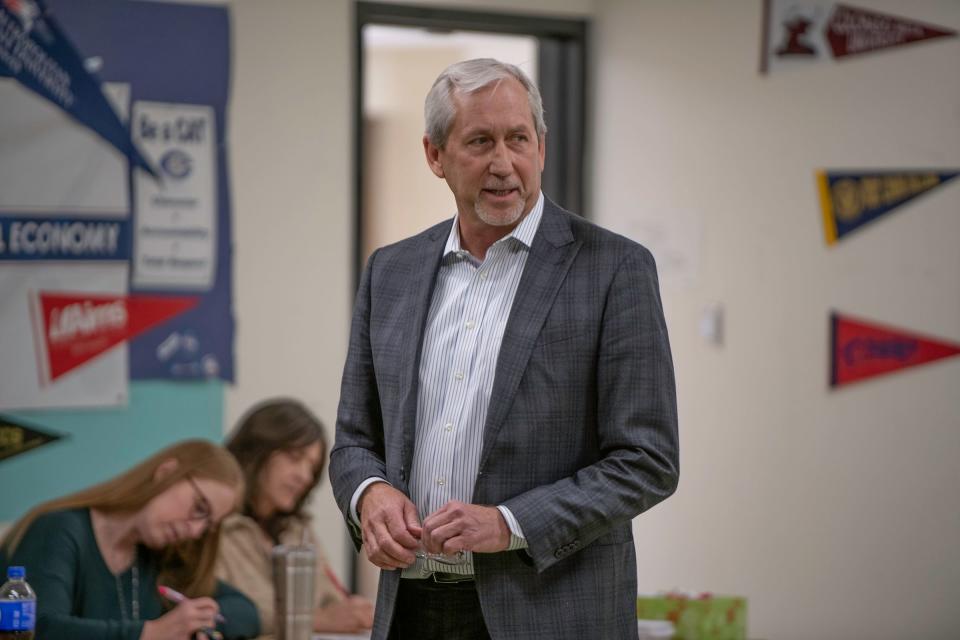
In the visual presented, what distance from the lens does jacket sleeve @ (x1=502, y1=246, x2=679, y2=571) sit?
4.77 feet

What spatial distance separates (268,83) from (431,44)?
95.5 inches

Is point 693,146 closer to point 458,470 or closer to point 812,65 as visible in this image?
point 812,65

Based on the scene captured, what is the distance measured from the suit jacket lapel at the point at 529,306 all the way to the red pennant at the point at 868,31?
6.80ft

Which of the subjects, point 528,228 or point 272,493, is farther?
point 272,493

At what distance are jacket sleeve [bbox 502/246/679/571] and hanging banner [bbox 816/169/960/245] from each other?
2024 mm

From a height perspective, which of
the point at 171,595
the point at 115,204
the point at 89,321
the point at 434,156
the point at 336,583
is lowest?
the point at 336,583

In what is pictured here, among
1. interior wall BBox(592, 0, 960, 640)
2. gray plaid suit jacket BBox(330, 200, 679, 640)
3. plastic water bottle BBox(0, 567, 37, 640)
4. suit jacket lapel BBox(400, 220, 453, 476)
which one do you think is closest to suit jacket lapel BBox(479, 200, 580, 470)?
gray plaid suit jacket BBox(330, 200, 679, 640)

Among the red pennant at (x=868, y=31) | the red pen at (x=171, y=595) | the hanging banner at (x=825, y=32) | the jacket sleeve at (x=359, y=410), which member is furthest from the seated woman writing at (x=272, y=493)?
the jacket sleeve at (x=359, y=410)

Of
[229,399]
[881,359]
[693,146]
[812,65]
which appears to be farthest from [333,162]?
[881,359]

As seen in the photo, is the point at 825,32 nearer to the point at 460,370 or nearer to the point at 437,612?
the point at 460,370

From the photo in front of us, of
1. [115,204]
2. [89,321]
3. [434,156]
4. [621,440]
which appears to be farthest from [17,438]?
[621,440]

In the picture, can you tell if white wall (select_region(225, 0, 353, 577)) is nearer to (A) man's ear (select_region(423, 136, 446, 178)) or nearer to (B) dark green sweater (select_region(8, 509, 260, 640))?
(B) dark green sweater (select_region(8, 509, 260, 640))

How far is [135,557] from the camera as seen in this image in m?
3.20

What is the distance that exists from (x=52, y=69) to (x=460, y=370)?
2658 mm
